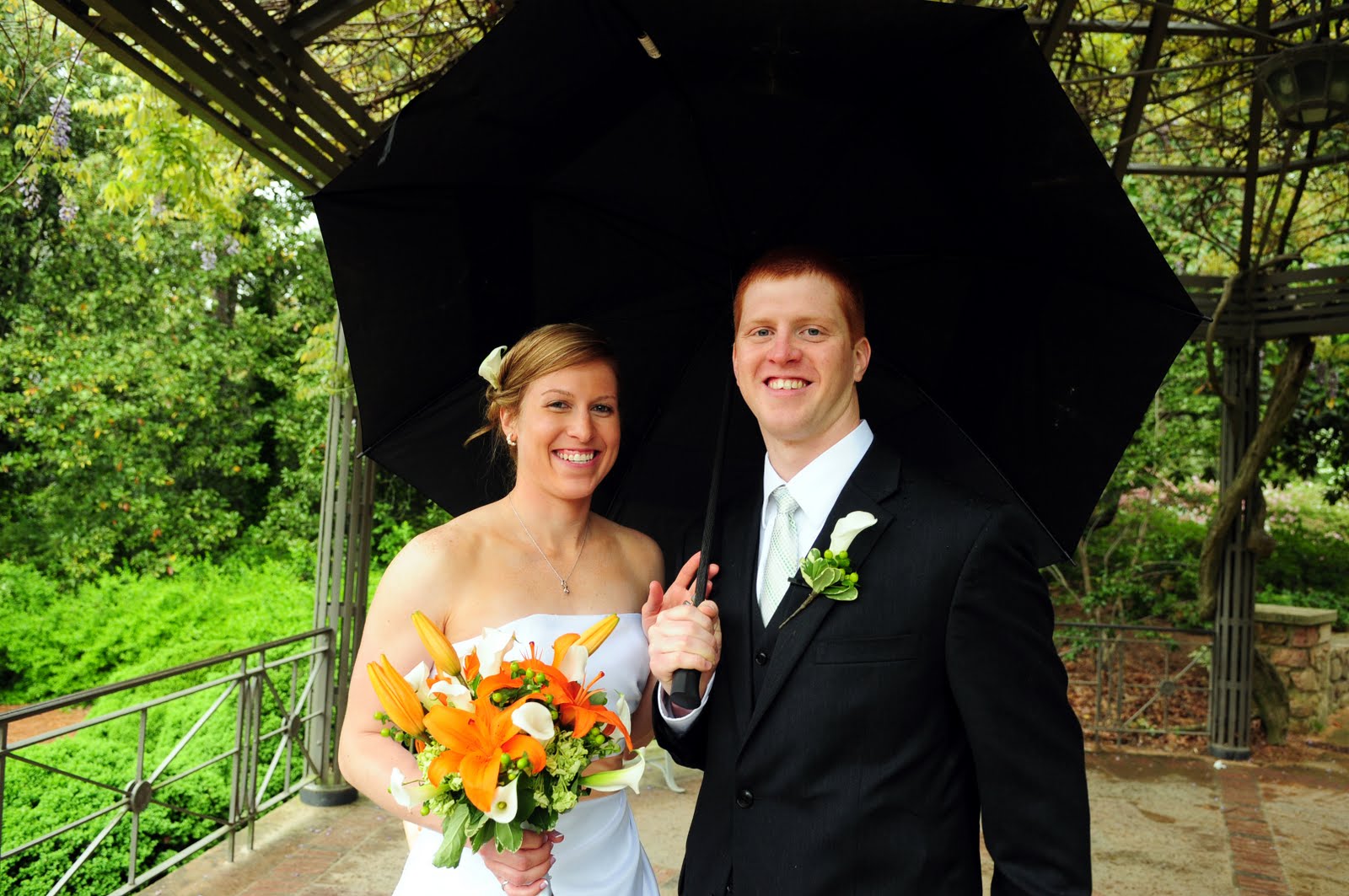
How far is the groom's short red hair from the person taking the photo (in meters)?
2.26

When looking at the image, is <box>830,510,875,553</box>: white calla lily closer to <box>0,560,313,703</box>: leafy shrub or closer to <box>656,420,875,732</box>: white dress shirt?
<box>656,420,875,732</box>: white dress shirt

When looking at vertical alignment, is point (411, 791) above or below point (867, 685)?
below

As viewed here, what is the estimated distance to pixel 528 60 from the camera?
2197mm

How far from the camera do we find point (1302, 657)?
389 inches

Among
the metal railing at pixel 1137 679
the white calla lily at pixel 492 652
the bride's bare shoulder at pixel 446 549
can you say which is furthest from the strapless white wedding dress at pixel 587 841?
the metal railing at pixel 1137 679

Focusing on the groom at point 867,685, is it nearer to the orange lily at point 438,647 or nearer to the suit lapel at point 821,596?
the suit lapel at point 821,596

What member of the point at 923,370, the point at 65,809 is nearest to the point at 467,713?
the point at 923,370

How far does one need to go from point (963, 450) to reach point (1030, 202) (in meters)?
0.76

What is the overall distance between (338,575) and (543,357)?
15.6 ft

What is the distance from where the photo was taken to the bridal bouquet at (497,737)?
6.03 feet

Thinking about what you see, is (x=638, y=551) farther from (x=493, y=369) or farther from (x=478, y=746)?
(x=478, y=746)

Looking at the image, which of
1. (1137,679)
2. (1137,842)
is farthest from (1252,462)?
(1137,842)

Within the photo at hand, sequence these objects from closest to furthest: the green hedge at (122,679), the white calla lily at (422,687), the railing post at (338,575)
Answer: the white calla lily at (422,687), the green hedge at (122,679), the railing post at (338,575)

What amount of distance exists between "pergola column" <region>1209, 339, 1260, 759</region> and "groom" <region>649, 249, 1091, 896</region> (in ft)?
26.9
